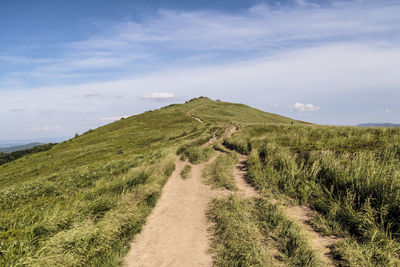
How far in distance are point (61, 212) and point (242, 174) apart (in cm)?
964

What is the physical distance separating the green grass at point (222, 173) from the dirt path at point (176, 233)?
0.80m

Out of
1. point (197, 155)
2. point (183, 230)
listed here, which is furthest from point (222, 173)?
point (183, 230)

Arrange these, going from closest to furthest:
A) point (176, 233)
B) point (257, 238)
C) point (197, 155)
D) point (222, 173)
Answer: point (257, 238) → point (176, 233) → point (222, 173) → point (197, 155)

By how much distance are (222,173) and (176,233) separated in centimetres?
583

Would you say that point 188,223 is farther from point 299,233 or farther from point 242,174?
point 242,174

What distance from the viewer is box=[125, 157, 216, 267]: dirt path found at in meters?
5.75

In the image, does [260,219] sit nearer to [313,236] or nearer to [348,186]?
[313,236]

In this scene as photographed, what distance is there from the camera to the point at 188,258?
18.9 feet

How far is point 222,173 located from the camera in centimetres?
1238

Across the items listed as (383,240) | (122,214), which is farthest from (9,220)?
(383,240)

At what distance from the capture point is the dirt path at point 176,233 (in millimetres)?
5746

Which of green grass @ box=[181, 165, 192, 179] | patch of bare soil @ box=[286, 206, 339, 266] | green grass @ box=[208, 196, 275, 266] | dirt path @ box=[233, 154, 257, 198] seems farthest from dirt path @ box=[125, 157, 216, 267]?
patch of bare soil @ box=[286, 206, 339, 266]

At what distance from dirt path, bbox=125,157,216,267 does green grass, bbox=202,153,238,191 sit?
2.63 feet

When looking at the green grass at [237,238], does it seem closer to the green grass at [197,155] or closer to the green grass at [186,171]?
the green grass at [186,171]
